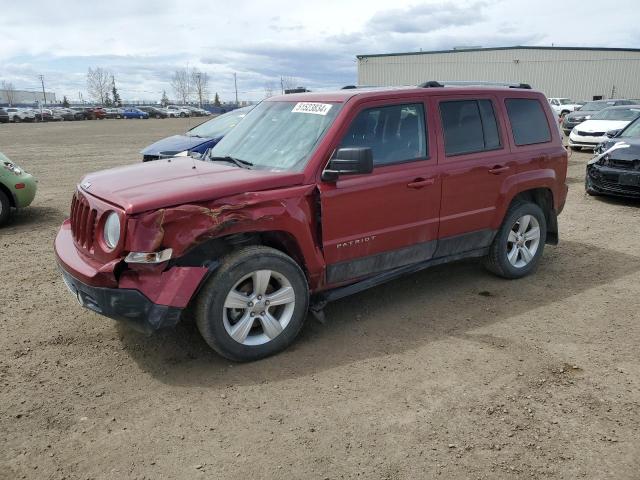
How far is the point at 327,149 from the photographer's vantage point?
394 centimetres

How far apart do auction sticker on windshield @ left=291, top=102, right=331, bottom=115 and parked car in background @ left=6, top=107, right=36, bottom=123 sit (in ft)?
183

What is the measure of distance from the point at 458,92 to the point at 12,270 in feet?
16.2

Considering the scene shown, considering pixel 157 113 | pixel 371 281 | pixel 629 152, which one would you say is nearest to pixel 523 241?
pixel 371 281

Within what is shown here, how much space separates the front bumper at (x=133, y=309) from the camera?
3355mm

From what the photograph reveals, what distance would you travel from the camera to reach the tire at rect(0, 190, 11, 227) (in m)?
7.63

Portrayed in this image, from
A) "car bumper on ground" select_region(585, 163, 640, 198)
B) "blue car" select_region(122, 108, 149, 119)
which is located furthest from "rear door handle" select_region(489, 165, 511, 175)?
"blue car" select_region(122, 108, 149, 119)

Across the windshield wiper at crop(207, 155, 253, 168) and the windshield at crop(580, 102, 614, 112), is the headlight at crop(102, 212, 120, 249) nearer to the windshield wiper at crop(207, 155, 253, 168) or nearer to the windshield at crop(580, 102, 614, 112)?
the windshield wiper at crop(207, 155, 253, 168)

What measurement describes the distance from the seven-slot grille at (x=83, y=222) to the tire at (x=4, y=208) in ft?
14.5

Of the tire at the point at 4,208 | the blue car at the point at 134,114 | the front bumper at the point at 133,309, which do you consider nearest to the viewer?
the front bumper at the point at 133,309

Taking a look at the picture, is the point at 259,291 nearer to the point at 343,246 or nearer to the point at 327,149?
the point at 343,246

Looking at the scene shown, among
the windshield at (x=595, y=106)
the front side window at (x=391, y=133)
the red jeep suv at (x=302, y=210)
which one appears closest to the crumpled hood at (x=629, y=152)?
the red jeep suv at (x=302, y=210)

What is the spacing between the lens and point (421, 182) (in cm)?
438

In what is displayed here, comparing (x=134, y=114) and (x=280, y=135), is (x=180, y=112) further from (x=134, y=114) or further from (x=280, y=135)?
(x=280, y=135)

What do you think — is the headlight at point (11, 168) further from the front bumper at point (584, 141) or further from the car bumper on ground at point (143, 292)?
the front bumper at point (584, 141)
